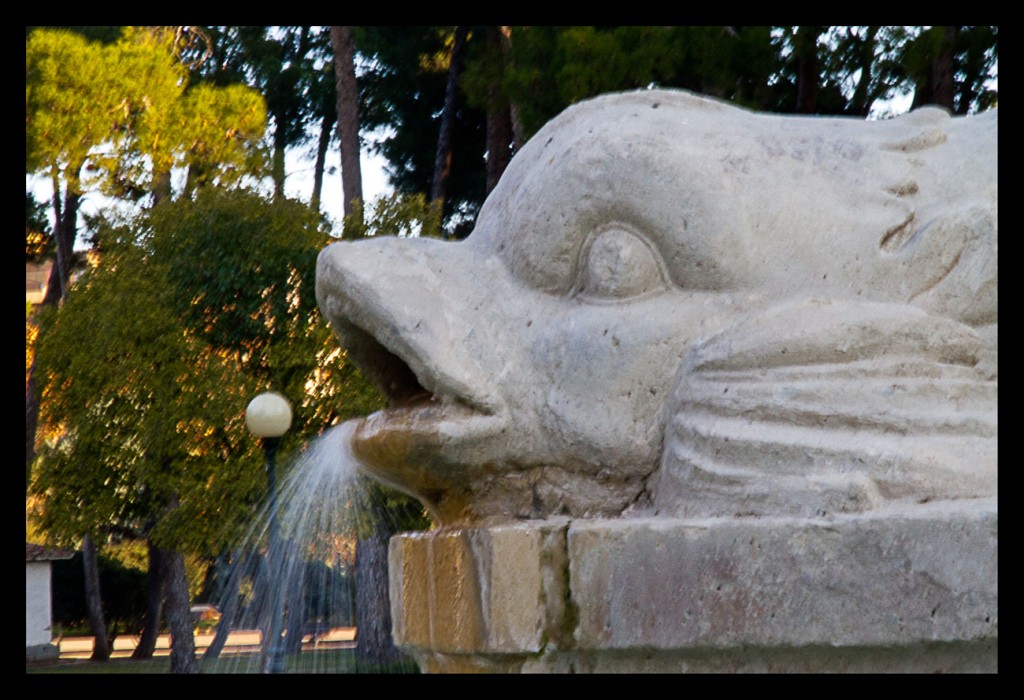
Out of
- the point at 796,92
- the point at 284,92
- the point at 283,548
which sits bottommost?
the point at 283,548

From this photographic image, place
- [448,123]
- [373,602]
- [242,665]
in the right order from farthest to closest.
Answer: [242,665], [448,123], [373,602]

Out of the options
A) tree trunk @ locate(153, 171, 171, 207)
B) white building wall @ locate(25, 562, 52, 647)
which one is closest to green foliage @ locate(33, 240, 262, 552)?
tree trunk @ locate(153, 171, 171, 207)

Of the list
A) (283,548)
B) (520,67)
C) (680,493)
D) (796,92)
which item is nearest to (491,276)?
(680,493)

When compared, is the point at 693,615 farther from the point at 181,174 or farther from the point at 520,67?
the point at 181,174

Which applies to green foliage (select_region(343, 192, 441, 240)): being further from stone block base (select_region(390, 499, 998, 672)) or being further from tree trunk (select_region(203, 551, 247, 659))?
stone block base (select_region(390, 499, 998, 672))

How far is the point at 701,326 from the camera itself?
2926 millimetres

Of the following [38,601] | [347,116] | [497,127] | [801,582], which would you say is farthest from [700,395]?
[38,601]

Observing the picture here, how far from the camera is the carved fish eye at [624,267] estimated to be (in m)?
2.97

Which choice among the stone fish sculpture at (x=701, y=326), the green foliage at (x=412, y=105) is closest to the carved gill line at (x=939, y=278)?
the stone fish sculpture at (x=701, y=326)

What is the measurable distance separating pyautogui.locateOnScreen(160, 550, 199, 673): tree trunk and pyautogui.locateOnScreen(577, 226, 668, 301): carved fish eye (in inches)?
610

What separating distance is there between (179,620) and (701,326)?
1652cm

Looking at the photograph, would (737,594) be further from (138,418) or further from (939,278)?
(138,418)

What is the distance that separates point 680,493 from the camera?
2.85 meters

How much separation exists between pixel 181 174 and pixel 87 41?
2656mm
